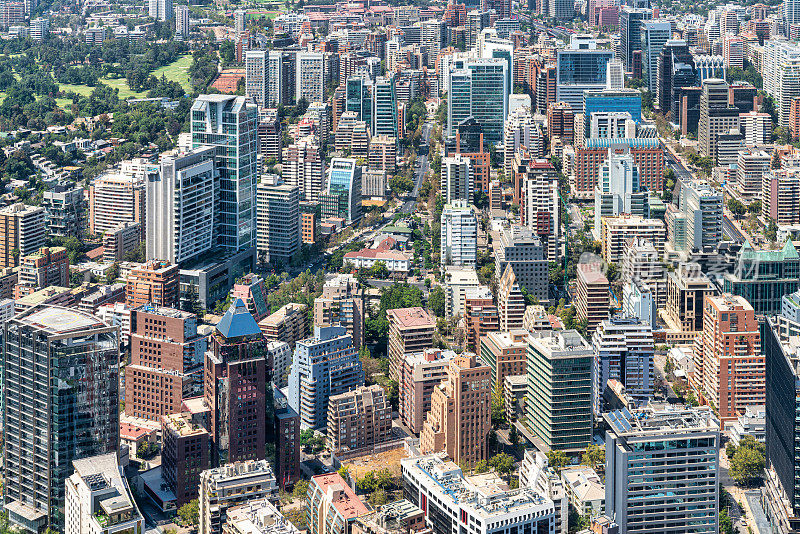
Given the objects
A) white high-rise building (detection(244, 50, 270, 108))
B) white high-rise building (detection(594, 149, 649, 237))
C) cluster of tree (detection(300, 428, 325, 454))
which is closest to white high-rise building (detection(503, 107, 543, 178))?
white high-rise building (detection(594, 149, 649, 237))

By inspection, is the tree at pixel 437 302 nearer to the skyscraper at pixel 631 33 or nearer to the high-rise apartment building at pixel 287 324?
the high-rise apartment building at pixel 287 324

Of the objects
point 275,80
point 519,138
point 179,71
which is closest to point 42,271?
point 519,138

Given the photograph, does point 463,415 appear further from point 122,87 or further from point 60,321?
point 122,87

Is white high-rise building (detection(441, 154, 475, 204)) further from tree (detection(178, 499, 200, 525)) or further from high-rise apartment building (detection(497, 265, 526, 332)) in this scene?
tree (detection(178, 499, 200, 525))

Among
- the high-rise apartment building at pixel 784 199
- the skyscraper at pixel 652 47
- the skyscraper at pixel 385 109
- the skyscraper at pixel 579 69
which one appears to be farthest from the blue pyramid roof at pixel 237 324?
the skyscraper at pixel 652 47

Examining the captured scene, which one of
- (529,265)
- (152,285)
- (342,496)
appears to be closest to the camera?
(342,496)

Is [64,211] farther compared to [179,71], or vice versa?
[179,71]
